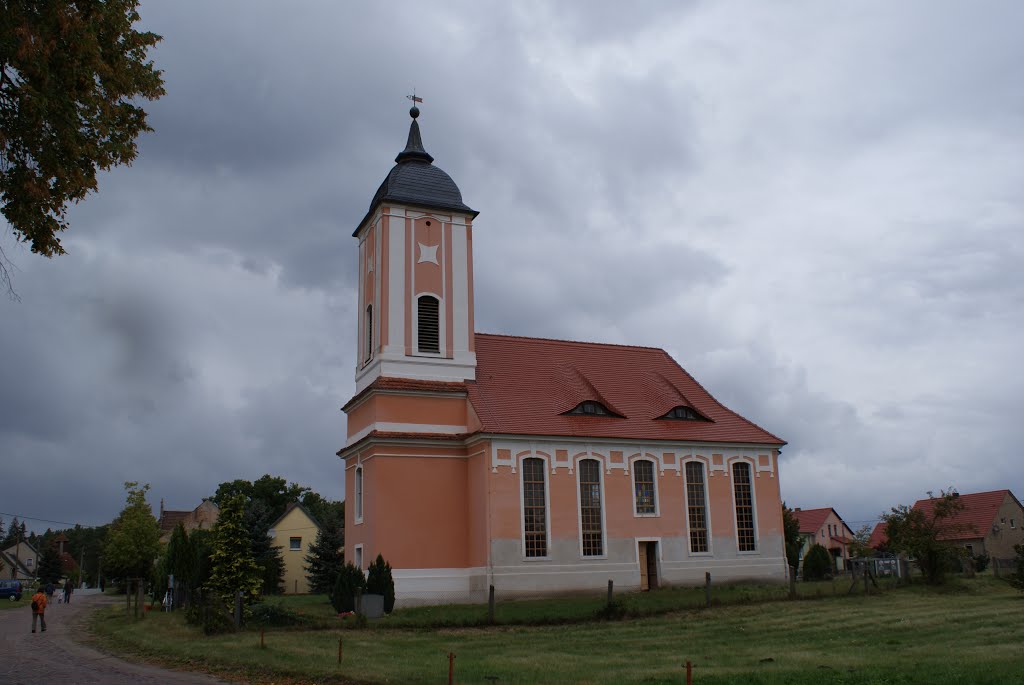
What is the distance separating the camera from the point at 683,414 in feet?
115

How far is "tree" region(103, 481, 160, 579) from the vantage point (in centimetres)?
5134

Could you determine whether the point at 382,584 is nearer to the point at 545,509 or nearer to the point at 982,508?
the point at 545,509

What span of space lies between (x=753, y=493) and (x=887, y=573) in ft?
29.8

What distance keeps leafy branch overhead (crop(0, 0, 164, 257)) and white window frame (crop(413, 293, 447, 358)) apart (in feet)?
65.7

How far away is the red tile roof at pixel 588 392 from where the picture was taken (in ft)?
104

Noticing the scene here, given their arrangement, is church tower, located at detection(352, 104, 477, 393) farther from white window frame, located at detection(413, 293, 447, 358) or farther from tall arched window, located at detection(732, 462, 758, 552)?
tall arched window, located at detection(732, 462, 758, 552)

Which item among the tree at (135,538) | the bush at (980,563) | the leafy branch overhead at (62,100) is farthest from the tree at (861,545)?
the tree at (135,538)

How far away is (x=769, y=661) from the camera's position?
47.2 feet

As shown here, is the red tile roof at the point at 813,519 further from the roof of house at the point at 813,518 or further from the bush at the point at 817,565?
the bush at the point at 817,565

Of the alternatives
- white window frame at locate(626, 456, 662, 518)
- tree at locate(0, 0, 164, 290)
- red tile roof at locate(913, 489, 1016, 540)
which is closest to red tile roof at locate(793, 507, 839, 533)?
red tile roof at locate(913, 489, 1016, 540)

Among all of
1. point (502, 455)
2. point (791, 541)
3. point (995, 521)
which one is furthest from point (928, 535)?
point (995, 521)

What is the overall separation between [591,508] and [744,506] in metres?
7.07

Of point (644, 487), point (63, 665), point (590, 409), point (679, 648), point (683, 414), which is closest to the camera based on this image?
point (679, 648)

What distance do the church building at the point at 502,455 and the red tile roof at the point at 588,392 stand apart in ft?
0.29
